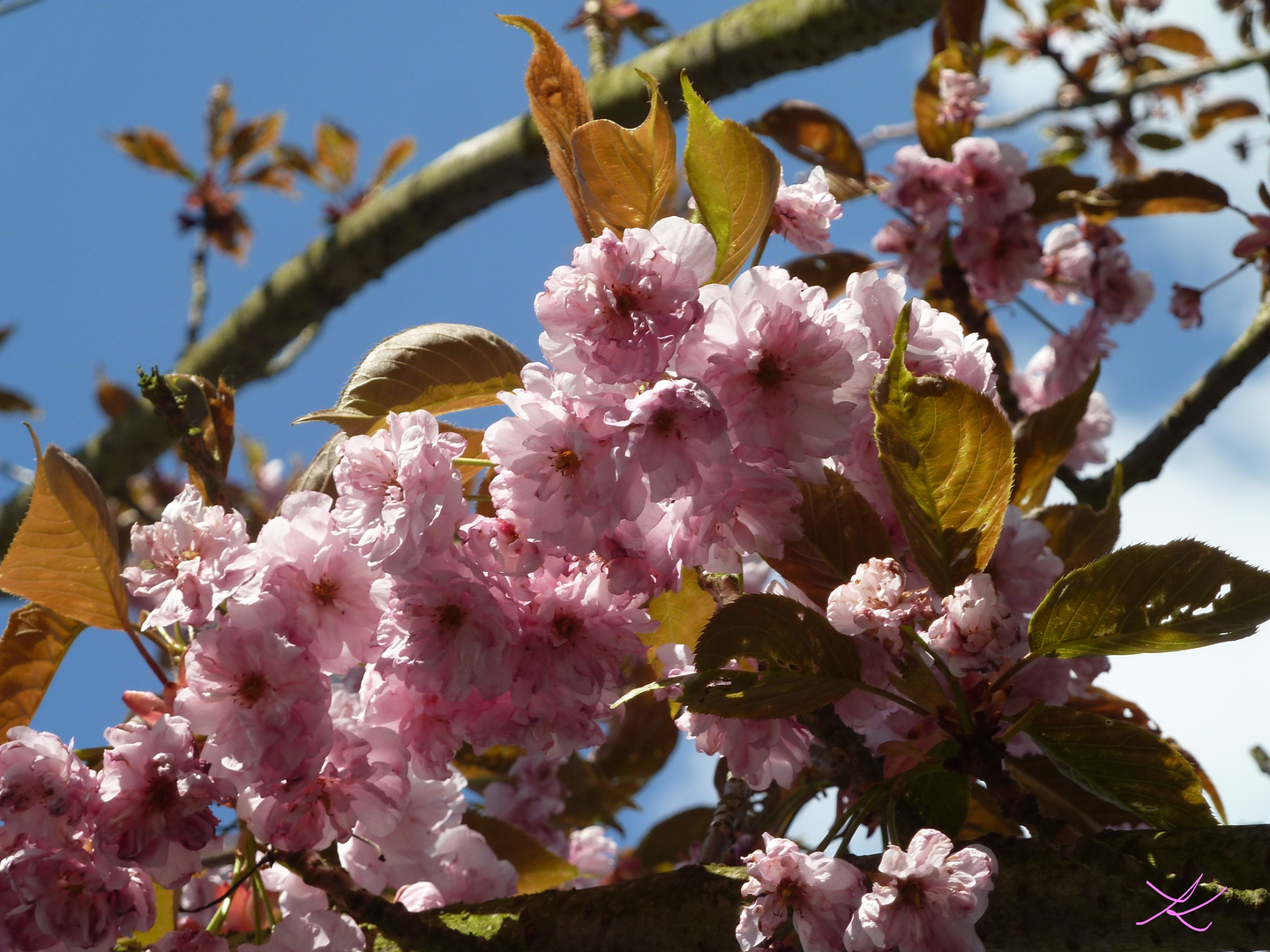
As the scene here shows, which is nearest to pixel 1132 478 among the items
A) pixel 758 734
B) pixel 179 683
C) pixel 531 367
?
pixel 758 734

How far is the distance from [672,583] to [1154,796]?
1.72 feet

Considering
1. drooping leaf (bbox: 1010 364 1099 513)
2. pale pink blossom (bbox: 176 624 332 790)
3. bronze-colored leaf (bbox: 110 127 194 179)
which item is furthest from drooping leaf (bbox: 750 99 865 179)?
bronze-colored leaf (bbox: 110 127 194 179)

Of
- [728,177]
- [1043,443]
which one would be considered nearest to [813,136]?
[1043,443]

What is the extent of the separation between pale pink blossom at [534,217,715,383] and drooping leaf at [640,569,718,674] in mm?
385

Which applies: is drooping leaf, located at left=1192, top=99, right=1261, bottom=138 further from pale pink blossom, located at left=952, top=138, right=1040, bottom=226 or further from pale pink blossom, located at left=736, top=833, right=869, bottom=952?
pale pink blossom, located at left=736, top=833, right=869, bottom=952

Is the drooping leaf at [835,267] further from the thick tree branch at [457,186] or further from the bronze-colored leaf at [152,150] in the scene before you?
the bronze-colored leaf at [152,150]

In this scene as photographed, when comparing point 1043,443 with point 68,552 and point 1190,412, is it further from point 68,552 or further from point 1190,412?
point 68,552

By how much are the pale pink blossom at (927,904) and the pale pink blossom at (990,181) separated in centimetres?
159

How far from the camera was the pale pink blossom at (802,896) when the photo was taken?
2.95 feet

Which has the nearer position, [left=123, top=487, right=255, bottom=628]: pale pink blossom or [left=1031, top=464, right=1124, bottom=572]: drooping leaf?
[left=123, top=487, right=255, bottom=628]: pale pink blossom

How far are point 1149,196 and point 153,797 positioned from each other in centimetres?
223

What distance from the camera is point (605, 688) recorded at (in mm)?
1053

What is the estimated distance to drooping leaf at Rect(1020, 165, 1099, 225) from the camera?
2215mm

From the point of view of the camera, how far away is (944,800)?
1048 millimetres
